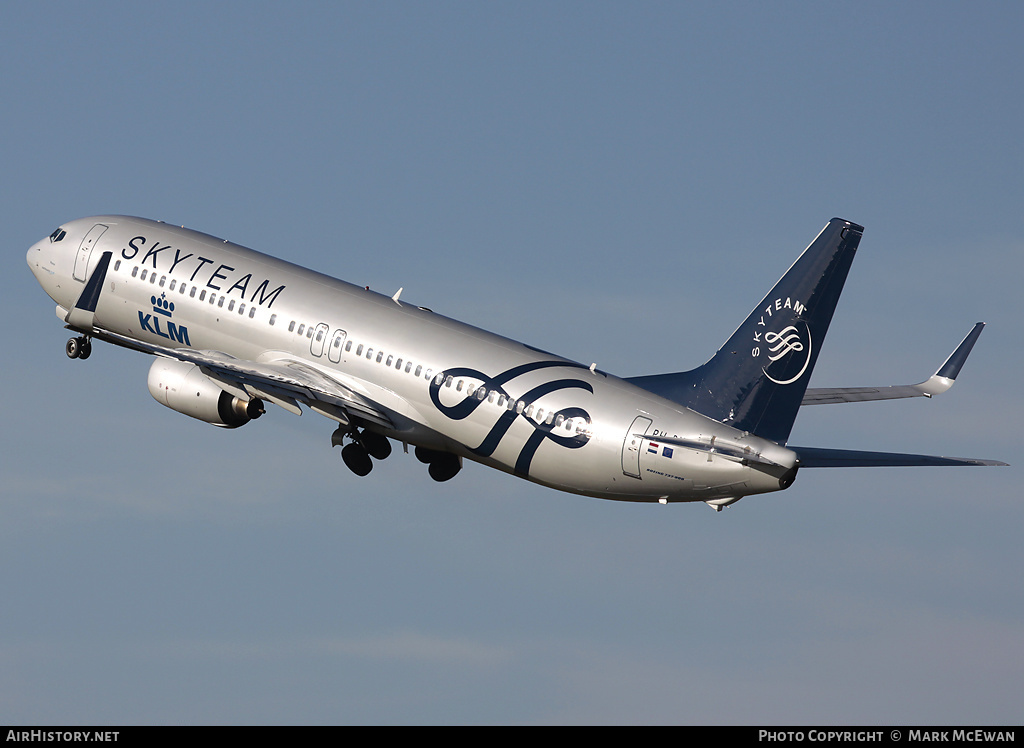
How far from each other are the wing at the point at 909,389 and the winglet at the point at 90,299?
26.0 m

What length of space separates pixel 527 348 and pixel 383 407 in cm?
509

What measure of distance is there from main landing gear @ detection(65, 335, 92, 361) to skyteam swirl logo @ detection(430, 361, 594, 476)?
17.7 metres

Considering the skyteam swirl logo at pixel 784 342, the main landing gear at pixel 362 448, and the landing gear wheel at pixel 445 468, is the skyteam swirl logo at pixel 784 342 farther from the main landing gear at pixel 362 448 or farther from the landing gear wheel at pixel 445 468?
the main landing gear at pixel 362 448

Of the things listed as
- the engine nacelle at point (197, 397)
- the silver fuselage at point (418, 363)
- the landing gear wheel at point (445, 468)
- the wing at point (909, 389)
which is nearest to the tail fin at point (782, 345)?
the silver fuselage at point (418, 363)

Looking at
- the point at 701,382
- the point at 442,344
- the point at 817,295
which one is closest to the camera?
the point at 817,295

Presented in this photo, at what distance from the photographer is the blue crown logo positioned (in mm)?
55250

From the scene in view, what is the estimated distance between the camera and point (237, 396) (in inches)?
A: 2046

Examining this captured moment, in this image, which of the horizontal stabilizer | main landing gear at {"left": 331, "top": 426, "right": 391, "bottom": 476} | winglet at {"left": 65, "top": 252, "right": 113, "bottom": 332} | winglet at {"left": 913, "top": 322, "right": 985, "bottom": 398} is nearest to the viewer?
the horizontal stabilizer

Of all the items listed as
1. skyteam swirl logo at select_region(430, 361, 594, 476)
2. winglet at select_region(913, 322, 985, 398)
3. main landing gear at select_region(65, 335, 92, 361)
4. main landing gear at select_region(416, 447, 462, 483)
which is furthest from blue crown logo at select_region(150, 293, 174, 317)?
winglet at select_region(913, 322, 985, 398)

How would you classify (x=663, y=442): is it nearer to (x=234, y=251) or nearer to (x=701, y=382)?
(x=701, y=382)

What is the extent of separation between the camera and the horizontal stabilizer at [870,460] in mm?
42719

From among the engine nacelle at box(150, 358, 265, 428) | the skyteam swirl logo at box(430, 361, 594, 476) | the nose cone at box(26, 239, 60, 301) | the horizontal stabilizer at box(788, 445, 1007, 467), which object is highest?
the nose cone at box(26, 239, 60, 301)

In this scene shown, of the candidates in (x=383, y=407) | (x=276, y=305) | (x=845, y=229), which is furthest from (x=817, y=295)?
(x=276, y=305)

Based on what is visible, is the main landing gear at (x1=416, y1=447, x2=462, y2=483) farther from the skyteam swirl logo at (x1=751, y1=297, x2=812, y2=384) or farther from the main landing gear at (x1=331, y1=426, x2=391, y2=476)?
the skyteam swirl logo at (x1=751, y1=297, x2=812, y2=384)
